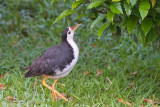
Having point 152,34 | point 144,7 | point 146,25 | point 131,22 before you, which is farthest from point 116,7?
point 152,34

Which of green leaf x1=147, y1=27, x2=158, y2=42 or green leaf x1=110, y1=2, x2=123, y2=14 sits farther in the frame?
green leaf x1=147, y1=27, x2=158, y2=42

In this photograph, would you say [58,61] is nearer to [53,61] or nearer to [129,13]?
[53,61]

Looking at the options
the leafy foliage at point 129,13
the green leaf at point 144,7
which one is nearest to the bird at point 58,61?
the leafy foliage at point 129,13

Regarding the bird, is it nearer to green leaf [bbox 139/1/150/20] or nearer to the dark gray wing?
the dark gray wing

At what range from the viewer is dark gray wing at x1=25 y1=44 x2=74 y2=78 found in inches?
181

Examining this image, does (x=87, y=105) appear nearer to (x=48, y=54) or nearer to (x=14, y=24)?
(x=48, y=54)

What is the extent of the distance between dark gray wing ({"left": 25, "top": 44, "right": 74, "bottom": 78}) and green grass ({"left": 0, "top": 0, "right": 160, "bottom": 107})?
406 mm

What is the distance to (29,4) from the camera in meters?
8.96

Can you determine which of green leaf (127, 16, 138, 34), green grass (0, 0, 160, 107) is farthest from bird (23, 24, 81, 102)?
green leaf (127, 16, 138, 34)

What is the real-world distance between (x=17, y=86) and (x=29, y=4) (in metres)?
4.22

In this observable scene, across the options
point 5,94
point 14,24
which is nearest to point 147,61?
point 5,94

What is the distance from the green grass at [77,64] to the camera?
4.88m

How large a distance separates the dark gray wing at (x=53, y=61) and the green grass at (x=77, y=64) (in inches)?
16.0

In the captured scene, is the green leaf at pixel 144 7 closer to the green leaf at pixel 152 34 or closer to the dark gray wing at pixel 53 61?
the green leaf at pixel 152 34
